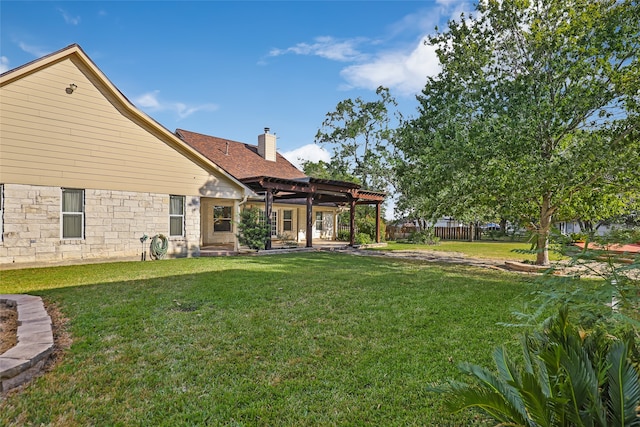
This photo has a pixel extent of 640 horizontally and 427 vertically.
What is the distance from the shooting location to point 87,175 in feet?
36.1

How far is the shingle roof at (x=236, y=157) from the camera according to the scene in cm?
1787

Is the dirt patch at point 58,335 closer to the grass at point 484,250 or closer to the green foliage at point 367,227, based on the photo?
the grass at point 484,250

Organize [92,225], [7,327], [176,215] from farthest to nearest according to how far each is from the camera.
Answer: [176,215] < [92,225] < [7,327]

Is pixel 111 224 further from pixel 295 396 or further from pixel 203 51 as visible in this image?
pixel 295 396

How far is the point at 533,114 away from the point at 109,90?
12710 mm

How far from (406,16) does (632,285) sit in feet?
34.9

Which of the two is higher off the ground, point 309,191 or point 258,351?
point 309,191

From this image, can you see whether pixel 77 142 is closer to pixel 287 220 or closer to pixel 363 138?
pixel 287 220

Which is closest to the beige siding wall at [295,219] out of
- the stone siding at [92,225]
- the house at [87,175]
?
the house at [87,175]

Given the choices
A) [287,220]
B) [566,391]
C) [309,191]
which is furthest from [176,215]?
[566,391]

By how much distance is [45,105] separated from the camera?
10242 mm

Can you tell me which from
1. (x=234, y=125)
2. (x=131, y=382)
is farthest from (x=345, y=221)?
(x=131, y=382)

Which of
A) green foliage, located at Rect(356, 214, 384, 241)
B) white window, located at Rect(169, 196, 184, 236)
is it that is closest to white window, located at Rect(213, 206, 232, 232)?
white window, located at Rect(169, 196, 184, 236)

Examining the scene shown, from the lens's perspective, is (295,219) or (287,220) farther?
(295,219)
